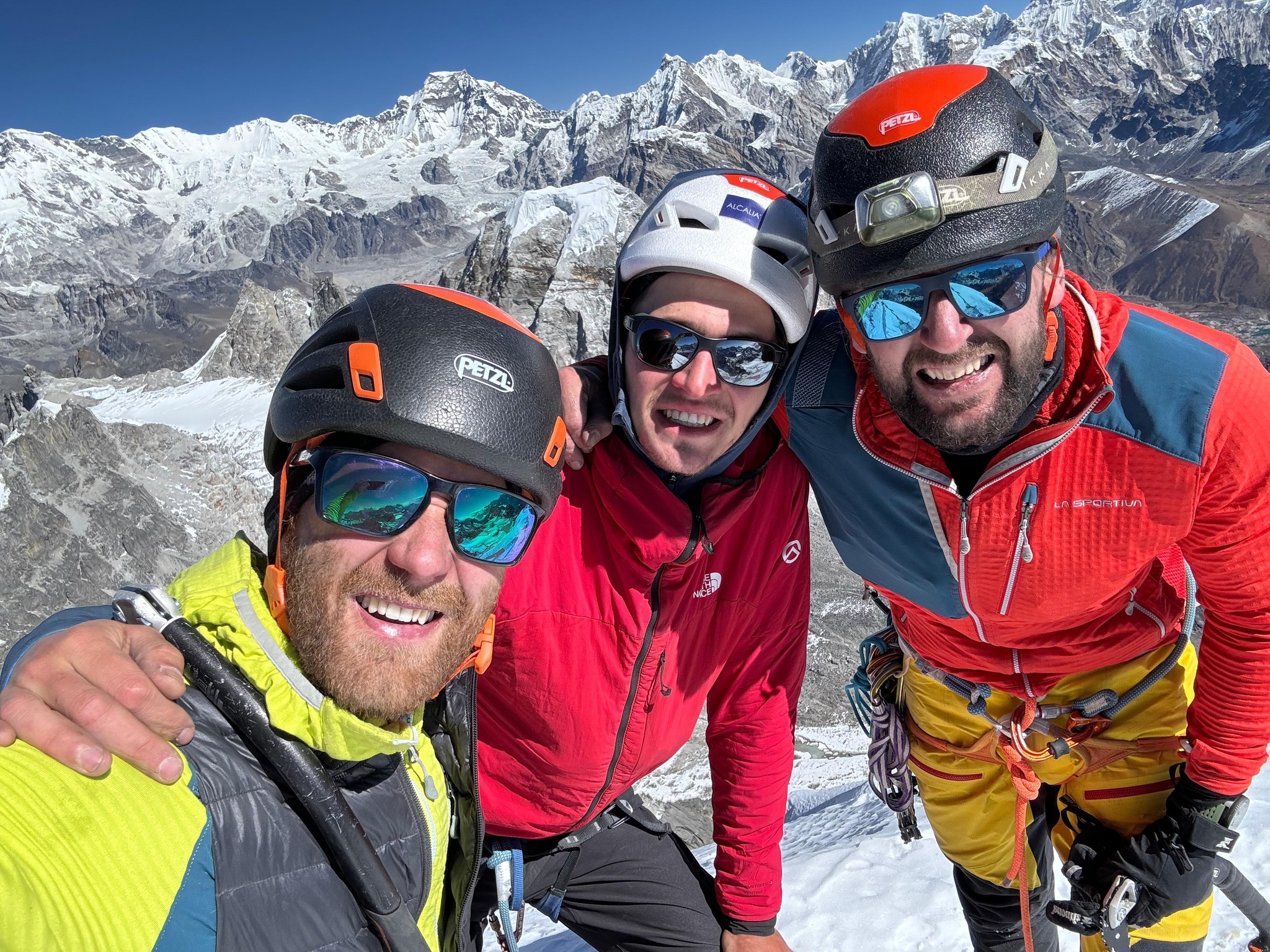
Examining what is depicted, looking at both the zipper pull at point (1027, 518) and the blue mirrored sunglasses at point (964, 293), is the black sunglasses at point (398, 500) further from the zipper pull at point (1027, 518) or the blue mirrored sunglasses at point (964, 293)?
the zipper pull at point (1027, 518)

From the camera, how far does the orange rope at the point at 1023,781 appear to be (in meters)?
4.25

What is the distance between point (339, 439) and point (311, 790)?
1.40m

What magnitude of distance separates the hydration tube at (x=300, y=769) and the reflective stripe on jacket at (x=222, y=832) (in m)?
0.04

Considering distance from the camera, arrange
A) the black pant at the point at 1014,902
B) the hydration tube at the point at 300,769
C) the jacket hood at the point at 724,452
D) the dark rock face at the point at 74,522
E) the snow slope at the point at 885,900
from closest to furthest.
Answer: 1. the hydration tube at the point at 300,769
2. the jacket hood at the point at 724,452
3. the black pant at the point at 1014,902
4. the snow slope at the point at 885,900
5. the dark rock face at the point at 74,522

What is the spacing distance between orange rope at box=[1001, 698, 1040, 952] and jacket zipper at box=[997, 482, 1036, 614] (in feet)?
3.26

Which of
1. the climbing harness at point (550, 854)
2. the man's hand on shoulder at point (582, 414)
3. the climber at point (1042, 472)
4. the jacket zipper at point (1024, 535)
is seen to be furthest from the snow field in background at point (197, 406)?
the jacket zipper at point (1024, 535)

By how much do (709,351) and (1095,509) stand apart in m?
1.91

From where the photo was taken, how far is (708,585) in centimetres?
418

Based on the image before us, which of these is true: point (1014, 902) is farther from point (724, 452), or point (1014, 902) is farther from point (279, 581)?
point (279, 581)

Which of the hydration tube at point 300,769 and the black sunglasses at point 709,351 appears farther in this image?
the black sunglasses at point 709,351

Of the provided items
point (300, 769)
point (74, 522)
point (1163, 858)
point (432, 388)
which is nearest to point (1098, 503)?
point (1163, 858)

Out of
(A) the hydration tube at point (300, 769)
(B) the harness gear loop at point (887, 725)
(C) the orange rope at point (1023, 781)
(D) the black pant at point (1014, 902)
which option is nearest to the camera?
(A) the hydration tube at point (300, 769)

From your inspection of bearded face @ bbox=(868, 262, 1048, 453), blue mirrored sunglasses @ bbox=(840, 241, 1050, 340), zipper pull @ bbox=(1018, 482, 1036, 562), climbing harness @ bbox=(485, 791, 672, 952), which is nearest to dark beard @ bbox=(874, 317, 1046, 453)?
bearded face @ bbox=(868, 262, 1048, 453)

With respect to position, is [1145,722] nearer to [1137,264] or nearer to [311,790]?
[311,790]
